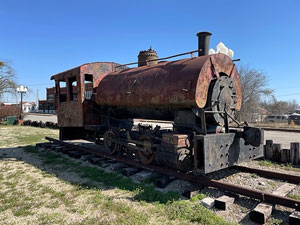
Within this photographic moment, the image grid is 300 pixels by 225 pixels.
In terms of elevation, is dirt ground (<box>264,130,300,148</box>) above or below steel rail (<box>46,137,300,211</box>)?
below

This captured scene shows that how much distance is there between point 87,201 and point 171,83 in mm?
3076

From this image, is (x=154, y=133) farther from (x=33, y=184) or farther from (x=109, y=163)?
(x=33, y=184)

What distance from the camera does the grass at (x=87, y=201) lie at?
3.62m

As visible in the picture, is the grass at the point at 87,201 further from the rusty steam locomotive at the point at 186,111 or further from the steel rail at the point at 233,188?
the rusty steam locomotive at the point at 186,111

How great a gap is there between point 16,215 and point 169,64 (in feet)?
14.9

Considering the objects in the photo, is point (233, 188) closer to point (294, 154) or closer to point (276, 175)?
point (276, 175)

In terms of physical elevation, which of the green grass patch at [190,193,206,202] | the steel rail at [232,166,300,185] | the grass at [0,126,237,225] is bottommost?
the grass at [0,126,237,225]

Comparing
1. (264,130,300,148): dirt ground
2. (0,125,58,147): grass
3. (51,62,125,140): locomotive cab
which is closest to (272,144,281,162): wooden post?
(264,130,300,148): dirt ground

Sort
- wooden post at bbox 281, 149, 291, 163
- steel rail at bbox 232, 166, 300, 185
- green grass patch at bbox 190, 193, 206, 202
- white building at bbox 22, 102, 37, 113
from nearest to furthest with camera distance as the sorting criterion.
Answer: green grass patch at bbox 190, 193, 206, 202
steel rail at bbox 232, 166, 300, 185
wooden post at bbox 281, 149, 291, 163
white building at bbox 22, 102, 37, 113

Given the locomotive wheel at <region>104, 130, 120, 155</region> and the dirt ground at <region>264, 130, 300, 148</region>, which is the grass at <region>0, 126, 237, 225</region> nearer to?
the locomotive wheel at <region>104, 130, 120, 155</region>

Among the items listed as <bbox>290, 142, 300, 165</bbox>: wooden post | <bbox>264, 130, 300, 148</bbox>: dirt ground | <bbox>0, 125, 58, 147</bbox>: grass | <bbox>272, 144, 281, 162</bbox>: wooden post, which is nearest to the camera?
<bbox>290, 142, 300, 165</bbox>: wooden post

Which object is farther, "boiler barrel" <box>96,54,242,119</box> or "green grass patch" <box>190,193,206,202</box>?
"boiler barrel" <box>96,54,242,119</box>

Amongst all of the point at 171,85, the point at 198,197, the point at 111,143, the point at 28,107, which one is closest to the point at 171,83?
the point at 171,85

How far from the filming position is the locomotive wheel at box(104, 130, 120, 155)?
291 inches
